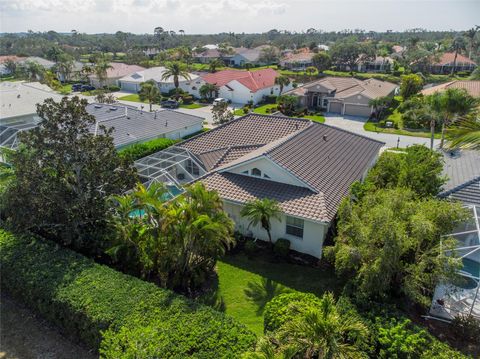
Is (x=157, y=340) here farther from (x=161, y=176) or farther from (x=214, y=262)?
(x=161, y=176)

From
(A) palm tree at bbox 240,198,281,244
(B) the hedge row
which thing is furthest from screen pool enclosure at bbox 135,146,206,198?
(B) the hedge row

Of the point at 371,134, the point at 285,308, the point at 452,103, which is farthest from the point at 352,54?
the point at 285,308

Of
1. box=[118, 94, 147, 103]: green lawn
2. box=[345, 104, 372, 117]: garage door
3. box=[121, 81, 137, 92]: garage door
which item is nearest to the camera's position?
box=[345, 104, 372, 117]: garage door

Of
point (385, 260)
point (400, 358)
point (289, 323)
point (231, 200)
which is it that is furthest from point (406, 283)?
point (231, 200)

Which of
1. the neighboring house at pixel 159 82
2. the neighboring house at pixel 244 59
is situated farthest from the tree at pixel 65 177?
the neighboring house at pixel 244 59

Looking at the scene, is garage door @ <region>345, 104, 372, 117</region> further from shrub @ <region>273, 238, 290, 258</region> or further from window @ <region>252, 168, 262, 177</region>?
shrub @ <region>273, 238, 290, 258</region>

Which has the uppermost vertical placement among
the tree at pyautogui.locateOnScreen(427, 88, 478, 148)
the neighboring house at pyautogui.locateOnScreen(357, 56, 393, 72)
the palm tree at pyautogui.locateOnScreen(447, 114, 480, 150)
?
the neighboring house at pyautogui.locateOnScreen(357, 56, 393, 72)
